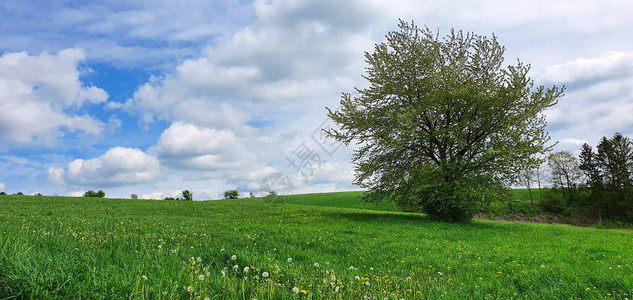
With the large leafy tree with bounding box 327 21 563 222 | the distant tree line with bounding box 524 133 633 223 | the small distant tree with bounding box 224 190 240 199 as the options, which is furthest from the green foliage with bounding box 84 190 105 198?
the distant tree line with bounding box 524 133 633 223

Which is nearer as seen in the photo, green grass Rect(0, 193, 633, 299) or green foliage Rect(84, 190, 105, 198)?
green grass Rect(0, 193, 633, 299)

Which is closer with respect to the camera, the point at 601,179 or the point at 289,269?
the point at 289,269

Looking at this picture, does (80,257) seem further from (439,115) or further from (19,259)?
(439,115)

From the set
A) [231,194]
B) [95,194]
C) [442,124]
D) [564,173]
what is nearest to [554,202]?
[564,173]

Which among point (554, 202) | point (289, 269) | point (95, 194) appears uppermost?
point (95, 194)

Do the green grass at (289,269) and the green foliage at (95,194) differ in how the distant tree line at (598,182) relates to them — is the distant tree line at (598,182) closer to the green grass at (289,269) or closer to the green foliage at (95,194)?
the green grass at (289,269)

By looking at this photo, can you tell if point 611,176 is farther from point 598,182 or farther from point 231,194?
point 231,194

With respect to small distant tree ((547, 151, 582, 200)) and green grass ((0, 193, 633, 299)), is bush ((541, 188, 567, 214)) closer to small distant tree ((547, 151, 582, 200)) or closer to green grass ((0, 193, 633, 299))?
small distant tree ((547, 151, 582, 200))

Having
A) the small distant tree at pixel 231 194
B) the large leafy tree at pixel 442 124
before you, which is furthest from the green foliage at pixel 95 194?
the large leafy tree at pixel 442 124

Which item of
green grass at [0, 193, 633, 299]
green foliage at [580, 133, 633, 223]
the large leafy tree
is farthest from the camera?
green foliage at [580, 133, 633, 223]

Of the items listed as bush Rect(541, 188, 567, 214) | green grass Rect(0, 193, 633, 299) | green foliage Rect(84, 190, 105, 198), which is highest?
green foliage Rect(84, 190, 105, 198)

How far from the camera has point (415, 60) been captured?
21.9 metres

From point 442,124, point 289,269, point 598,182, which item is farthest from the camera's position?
point 598,182

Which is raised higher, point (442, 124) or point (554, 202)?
point (442, 124)
